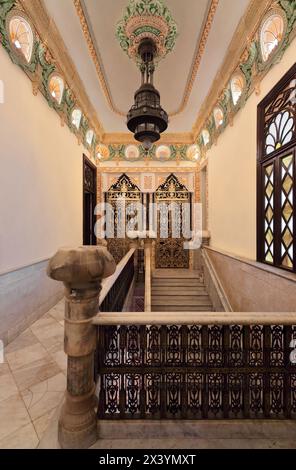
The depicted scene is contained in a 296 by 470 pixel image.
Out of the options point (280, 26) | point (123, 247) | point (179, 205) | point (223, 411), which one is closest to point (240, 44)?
point (280, 26)

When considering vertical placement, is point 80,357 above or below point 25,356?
above

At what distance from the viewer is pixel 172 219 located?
7848mm

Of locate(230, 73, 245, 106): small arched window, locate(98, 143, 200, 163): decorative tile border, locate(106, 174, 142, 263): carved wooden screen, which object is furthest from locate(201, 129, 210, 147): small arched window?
locate(106, 174, 142, 263): carved wooden screen

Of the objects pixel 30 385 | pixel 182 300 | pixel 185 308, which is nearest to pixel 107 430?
pixel 30 385

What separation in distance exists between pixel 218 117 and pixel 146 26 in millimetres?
2852

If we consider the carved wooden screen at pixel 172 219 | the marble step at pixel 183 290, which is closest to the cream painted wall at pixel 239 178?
the marble step at pixel 183 290

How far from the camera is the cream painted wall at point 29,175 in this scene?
2807 millimetres

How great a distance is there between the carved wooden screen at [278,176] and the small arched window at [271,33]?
0.65m

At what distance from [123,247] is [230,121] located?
17.1 feet

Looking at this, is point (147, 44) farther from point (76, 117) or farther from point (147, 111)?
point (76, 117)

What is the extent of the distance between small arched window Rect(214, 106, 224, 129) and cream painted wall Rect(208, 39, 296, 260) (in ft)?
1.24

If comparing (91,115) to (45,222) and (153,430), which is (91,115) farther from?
(153,430)

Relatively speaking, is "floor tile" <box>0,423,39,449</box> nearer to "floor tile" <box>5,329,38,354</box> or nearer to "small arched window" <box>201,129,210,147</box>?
"floor tile" <box>5,329,38,354</box>
